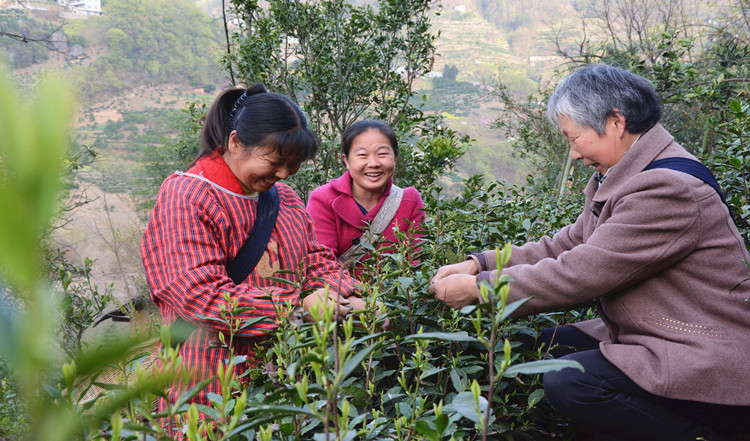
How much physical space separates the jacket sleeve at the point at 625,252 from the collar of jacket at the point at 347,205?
1.72 m

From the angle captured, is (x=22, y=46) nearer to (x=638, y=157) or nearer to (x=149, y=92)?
(x=638, y=157)

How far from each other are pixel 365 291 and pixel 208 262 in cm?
68

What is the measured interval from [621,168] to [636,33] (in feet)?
49.3

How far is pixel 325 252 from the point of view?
280 centimetres

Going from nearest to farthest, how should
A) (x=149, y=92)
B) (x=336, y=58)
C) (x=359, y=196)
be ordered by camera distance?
(x=359, y=196), (x=336, y=58), (x=149, y=92)

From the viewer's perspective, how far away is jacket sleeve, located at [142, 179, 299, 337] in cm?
209

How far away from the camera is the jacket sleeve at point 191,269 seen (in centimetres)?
209

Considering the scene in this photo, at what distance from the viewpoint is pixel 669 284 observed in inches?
82.7

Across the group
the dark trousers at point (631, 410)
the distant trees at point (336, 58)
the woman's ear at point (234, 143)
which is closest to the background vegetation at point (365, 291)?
the distant trees at point (336, 58)

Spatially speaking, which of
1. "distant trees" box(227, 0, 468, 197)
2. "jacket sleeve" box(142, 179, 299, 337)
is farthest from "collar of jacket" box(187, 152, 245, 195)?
"distant trees" box(227, 0, 468, 197)

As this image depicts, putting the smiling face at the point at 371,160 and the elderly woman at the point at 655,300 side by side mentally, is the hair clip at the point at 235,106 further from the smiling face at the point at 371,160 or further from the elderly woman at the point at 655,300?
the smiling face at the point at 371,160

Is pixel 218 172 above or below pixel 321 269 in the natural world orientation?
above

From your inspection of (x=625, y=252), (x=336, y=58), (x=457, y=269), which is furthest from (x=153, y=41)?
(x=625, y=252)

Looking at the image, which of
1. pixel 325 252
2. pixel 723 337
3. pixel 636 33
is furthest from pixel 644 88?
pixel 636 33
